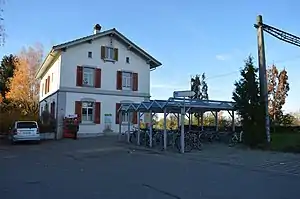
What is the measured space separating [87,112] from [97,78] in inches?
125

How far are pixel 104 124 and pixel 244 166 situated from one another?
20.3 metres

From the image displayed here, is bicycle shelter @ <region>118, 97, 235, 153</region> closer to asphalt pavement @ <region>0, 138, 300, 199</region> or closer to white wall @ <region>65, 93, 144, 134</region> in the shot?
asphalt pavement @ <region>0, 138, 300, 199</region>

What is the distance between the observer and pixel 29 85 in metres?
49.2

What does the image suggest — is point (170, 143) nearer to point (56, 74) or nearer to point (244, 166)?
point (244, 166)

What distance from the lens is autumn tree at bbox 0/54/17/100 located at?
53769 mm

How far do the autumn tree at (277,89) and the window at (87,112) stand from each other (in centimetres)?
2121

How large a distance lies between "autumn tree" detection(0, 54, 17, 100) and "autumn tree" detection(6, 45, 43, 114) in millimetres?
4031

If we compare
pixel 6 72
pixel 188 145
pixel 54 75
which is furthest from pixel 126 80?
pixel 6 72

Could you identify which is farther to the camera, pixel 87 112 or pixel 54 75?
pixel 54 75

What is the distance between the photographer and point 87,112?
32.6 meters

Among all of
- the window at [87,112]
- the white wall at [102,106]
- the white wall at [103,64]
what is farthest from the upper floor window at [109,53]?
the window at [87,112]

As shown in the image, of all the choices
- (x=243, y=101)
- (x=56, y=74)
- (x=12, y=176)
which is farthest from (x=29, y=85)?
(x=12, y=176)

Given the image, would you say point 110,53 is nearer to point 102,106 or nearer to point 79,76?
point 79,76

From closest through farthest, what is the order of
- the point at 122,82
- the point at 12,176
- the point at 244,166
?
the point at 12,176 < the point at 244,166 < the point at 122,82
